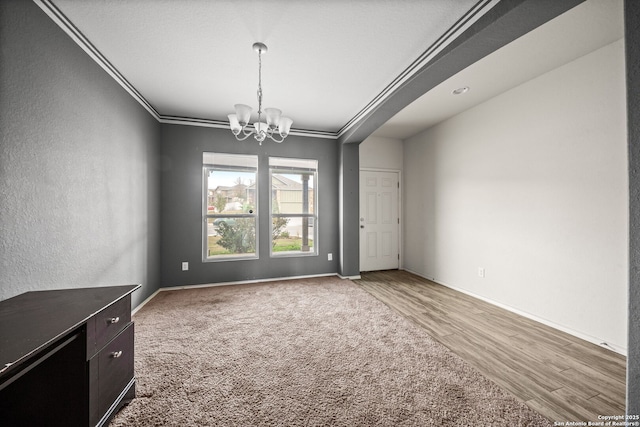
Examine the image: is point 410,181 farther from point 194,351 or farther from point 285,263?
point 194,351

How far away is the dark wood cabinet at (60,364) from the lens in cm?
107

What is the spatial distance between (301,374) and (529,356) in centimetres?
191

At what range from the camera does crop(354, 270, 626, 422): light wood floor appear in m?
1.57

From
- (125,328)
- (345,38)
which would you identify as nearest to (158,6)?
(345,38)

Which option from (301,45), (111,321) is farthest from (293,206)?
(111,321)

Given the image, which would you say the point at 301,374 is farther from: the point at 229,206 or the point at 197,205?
the point at 197,205

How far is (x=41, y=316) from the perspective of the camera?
3.90 ft

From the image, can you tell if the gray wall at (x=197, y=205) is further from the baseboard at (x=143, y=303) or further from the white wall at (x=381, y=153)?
the white wall at (x=381, y=153)

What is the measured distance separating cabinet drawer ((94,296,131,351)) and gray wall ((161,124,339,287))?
8.05 feet

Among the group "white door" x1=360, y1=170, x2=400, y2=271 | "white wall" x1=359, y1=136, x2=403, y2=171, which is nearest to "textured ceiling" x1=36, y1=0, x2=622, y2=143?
"white wall" x1=359, y1=136, x2=403, y2=171

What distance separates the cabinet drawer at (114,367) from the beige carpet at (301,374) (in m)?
0.19

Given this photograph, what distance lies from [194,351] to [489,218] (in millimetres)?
3781

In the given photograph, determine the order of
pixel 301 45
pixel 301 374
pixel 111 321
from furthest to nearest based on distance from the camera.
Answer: pixel 301 45 < pixel 301 374 < pixel 111 321

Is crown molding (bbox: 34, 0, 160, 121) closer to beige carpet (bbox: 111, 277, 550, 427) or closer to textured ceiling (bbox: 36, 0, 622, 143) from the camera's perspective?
textured ceiling (bbox: 36, 0, 622, 143)
